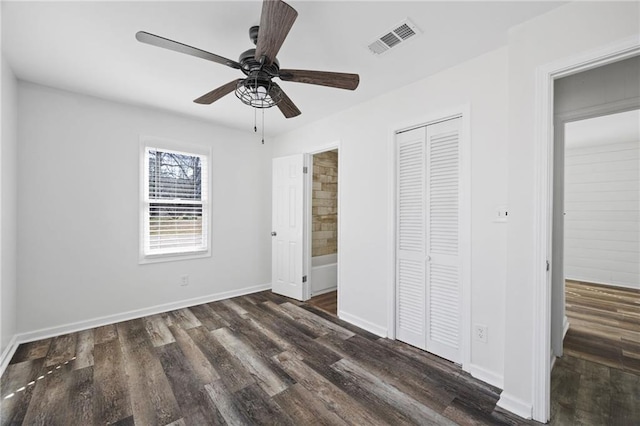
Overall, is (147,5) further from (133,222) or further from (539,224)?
(539,224)

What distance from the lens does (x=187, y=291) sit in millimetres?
3789

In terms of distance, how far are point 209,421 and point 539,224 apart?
2437 mm

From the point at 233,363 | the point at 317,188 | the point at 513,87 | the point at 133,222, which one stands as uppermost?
the point at 513,87

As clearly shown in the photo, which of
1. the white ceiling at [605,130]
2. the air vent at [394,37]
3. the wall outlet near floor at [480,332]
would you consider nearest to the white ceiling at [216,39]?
the air vent at [394,37]

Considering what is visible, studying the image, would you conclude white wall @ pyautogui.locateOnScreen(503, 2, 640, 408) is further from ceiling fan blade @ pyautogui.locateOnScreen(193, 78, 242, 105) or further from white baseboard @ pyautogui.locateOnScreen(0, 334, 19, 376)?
white baseboard @ pyautogui.locateOnScreen(0, 334, 19, 376)

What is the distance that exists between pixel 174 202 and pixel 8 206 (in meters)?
1.50

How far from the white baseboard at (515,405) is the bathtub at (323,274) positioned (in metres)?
2.75

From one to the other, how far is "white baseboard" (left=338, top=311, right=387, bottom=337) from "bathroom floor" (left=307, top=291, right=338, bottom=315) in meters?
0.22

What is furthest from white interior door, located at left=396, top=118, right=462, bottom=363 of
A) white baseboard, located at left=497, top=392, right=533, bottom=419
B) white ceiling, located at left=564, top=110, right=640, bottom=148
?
white ceiling, located at left=564, top=110, right=640, bottom=148

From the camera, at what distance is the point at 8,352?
2441 mm

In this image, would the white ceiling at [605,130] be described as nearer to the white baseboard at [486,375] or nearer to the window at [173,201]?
the white baseboard at [486,375]

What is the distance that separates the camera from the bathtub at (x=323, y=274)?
4.30m

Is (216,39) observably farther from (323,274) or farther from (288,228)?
(323,274)

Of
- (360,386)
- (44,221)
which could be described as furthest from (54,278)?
(360,386)
